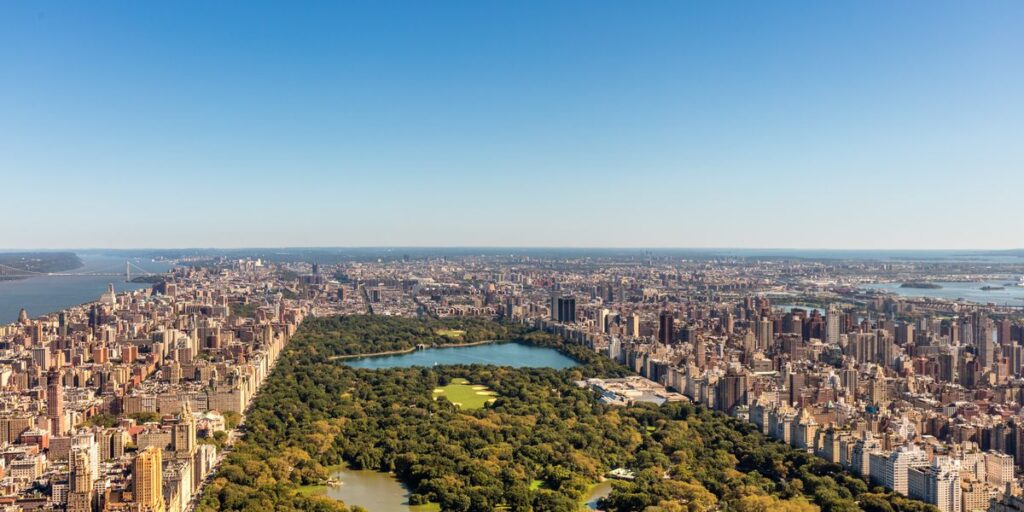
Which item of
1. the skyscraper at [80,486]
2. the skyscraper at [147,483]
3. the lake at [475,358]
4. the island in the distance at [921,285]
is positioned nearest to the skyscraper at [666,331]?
the lake at [475,358]

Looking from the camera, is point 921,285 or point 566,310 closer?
point 566,310

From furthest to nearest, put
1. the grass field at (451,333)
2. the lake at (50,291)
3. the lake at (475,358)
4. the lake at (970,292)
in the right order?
the lake at (50,291)
the lake at (970,292)
the grass field at (451,333)
the lake at (475,358)

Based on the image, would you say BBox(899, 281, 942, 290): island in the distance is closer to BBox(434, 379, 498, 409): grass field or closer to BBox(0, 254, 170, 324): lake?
BBox(434, 379, 498, 409): grass field

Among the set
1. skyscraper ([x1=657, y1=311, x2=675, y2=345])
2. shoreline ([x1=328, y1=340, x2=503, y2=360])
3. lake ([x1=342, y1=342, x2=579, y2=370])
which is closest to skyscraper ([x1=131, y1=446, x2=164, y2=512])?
lake ([x1=342, y1=342, x2=579, y2=370])

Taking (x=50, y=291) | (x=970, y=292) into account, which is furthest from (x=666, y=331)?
(x=50, y=291)

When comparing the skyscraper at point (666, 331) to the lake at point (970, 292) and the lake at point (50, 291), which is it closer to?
the lake at point (970, 292)

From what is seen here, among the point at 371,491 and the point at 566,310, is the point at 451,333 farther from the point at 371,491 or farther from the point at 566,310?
the point at 371,491
